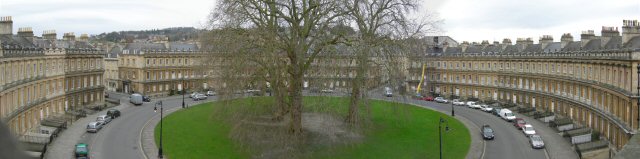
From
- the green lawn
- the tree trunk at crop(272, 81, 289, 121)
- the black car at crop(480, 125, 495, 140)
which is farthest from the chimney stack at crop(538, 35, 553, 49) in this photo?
the tree trunk at crop(272, 81, 289, 121)

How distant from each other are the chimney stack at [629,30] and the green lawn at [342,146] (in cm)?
1687

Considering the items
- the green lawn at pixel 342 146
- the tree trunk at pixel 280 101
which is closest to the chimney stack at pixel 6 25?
the green lawn at pixel 342 146

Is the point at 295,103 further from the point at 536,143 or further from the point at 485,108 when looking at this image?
the point at 485,108

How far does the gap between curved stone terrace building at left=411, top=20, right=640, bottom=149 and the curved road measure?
6.90 m

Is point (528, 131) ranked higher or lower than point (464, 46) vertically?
lower

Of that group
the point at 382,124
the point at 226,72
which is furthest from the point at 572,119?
the point at 226,72

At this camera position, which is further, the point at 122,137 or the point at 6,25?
the point at 6,25

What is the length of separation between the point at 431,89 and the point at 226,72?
63.4 metres

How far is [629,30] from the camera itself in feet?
170

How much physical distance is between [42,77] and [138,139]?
15513 mm

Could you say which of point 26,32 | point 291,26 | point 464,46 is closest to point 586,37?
point 464,46

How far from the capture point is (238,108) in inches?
1421

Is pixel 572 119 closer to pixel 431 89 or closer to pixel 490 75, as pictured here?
pixel 490 75

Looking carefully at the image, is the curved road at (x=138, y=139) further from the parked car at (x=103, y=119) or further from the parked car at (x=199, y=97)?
the parked car at (x=199, y=97)
